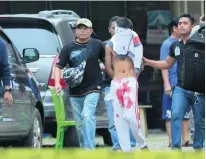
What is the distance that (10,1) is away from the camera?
17.2 metres

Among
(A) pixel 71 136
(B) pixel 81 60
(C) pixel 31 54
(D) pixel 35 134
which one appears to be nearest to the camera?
(B) pixel 81 60

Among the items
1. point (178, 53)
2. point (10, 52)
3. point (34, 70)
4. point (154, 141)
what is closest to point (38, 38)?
point (34, 70)

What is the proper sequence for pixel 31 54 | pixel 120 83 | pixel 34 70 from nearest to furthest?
pixel 120 83 → pixel 31 54 → pixel 34 70

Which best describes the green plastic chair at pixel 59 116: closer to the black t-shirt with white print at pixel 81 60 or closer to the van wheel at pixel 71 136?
the black t-shirt with white print at pixel 81 60

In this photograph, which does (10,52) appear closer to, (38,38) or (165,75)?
(38,38)

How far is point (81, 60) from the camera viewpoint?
34.7ft

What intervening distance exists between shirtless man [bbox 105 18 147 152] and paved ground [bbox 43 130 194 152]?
6.67ft

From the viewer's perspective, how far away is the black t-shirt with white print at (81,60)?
10.6 metres

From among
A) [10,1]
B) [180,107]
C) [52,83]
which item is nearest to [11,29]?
[52,83]

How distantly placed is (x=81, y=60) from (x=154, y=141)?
4.72 meters

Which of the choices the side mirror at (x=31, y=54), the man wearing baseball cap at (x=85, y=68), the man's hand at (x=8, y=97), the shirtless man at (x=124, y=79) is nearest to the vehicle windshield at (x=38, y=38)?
the side mirror at (x=31, y=54)

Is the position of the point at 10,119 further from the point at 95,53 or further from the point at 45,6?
the point at 45,6

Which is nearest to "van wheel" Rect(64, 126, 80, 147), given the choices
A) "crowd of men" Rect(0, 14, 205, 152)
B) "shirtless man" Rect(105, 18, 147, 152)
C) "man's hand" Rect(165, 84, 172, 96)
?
"crowd of men" Rect(0, 14, 205, 152)

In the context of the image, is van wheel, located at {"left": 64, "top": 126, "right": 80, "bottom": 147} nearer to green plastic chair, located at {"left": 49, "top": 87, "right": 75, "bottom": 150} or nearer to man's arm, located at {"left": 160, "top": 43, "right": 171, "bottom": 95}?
green plastic chair, located at {"left": 49, "top": 87, "right": 75, "bottom": 150}
